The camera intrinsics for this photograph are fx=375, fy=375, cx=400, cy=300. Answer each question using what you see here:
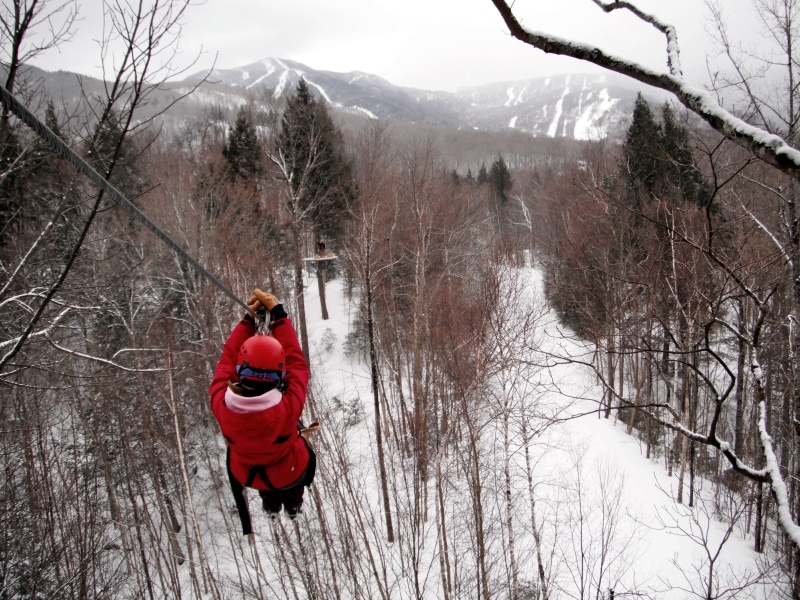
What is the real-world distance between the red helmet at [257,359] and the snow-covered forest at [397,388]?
156 cm

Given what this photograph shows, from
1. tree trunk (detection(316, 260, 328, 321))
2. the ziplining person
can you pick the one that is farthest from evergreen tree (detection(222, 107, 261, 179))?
the ziplining person

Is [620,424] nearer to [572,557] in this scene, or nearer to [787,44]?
[572,557]

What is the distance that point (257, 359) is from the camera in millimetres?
2479

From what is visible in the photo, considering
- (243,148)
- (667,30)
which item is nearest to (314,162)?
(243,148)

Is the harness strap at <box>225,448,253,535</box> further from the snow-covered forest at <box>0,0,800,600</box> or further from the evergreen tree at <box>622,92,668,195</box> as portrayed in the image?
the evergreen tree at <box>622,92,668,195</box>

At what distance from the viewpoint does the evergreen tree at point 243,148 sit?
19094 millimetres

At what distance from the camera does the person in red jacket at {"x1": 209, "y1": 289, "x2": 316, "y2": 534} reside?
8.18ft

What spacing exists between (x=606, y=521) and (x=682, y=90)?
438 inches

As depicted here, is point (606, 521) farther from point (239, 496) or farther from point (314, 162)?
point (314, 162)

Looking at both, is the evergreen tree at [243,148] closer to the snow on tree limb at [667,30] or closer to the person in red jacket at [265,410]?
the person in red jacket at [265,410]

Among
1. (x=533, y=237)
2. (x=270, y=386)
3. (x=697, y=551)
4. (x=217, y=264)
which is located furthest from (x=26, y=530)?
(x=533, y=237)

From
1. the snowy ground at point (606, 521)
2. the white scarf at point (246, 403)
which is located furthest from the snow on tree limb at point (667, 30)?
the snowy ground at point (606, 521)

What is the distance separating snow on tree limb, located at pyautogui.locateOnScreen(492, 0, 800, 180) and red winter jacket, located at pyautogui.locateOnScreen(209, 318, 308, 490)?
2576 millimetres

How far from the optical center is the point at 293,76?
183 meters
